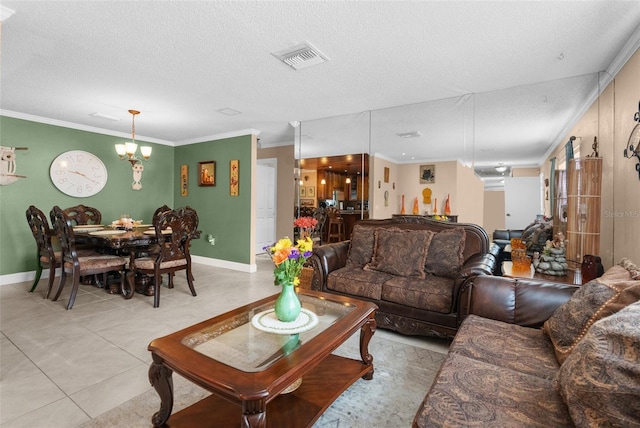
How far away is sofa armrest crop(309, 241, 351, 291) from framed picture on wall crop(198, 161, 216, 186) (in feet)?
11.2

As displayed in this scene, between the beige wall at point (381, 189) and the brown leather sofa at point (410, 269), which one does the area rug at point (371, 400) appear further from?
the beige wall at point (381, 189)

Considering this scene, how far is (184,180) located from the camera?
630 centimetres

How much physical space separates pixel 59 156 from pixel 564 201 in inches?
265

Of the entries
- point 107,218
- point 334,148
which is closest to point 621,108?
point 334,148

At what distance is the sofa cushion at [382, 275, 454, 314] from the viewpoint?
2525 mm

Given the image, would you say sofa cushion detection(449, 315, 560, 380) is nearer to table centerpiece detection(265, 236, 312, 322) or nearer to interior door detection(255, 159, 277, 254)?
table centerpiece detection(265, 236, 312, 322)

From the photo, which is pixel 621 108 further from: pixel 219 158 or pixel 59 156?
pixel 59 156

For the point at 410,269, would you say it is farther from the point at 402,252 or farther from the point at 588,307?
the point at 588,307

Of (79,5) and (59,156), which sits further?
(59,156)

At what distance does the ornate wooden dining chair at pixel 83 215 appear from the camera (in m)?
4.82

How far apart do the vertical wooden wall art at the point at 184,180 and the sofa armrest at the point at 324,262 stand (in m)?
4.09

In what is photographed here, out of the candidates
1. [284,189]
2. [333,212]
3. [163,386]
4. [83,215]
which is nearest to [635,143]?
[163,386]

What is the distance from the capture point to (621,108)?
260cm

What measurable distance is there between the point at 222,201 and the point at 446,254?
4153mm
